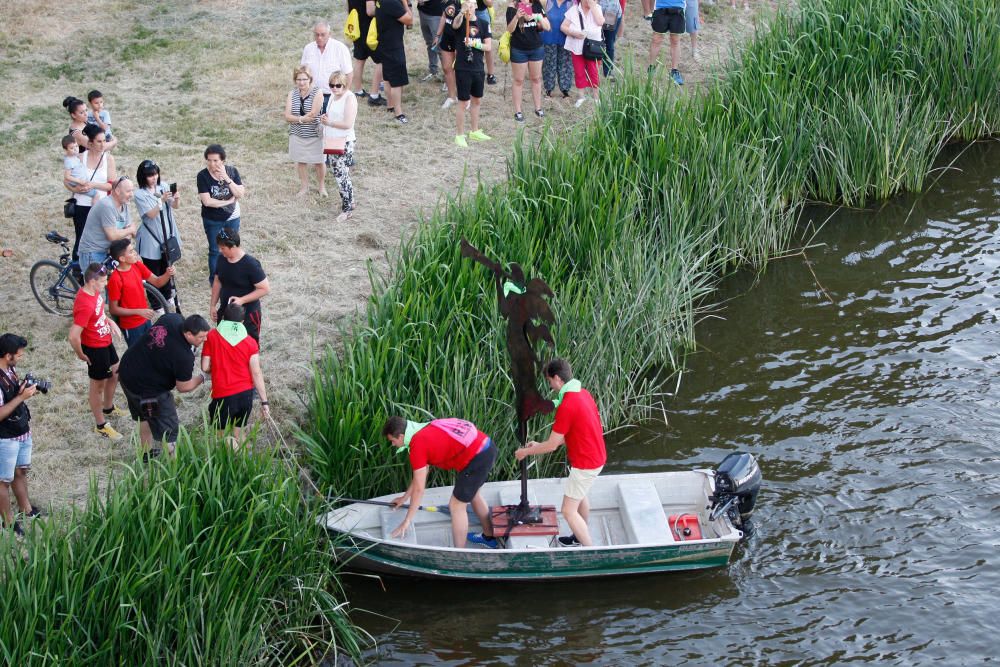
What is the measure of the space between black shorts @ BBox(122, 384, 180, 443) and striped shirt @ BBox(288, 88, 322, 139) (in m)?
5.02

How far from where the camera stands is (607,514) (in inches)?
347

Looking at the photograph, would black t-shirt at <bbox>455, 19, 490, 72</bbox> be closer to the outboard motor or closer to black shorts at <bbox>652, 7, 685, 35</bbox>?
black shorts at <bbox>652, 7, 685, 35</bbox>

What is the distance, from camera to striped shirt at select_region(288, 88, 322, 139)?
1211 centimetres

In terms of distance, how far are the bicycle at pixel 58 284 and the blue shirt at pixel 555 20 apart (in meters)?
7.18

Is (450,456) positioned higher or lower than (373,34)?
lower

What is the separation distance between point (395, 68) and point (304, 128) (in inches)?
95.5

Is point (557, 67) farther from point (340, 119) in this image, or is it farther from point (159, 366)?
point (159, 366)

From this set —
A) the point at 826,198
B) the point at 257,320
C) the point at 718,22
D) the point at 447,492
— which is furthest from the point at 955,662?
the point at 718,22

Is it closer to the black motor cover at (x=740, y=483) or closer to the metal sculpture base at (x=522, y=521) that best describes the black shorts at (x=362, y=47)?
the metal sculpture base at (x=522, y=521)

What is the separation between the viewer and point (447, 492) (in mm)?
8562

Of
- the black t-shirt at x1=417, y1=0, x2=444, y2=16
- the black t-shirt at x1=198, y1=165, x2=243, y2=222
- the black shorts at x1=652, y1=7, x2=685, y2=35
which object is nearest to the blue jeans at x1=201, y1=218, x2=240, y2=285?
the black t-shirt at x1=198, y1=165, x2=243, y2=222

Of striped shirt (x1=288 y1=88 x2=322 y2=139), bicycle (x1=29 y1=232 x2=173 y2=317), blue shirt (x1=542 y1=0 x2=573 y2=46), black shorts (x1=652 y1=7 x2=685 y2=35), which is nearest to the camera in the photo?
bicycle (x1=29 y1=232 x2=173 y2=317)

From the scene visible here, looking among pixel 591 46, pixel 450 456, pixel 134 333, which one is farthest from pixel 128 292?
pixel 591 46

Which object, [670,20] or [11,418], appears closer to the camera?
[11,418]
